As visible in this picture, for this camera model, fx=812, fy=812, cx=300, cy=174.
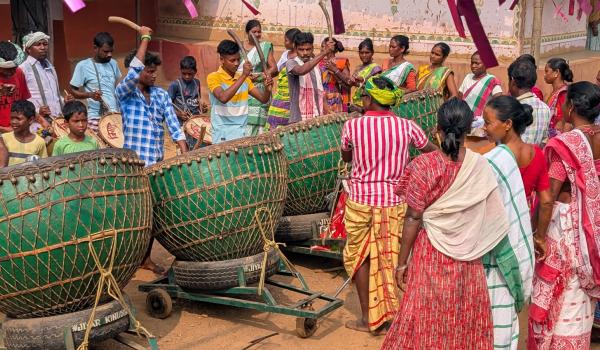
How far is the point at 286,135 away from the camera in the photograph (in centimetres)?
626

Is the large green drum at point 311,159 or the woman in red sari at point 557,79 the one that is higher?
the woman in red sari at point 557,79

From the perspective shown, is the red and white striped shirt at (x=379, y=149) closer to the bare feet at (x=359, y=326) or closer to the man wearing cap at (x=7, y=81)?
the bare feet at (x=359, y=326)

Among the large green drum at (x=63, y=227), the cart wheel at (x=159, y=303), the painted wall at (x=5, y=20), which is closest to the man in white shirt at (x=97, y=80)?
the cart wheel at (x=159, y=303)

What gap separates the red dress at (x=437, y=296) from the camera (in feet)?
13.4

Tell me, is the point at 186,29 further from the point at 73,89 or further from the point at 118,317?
the point at 118,317

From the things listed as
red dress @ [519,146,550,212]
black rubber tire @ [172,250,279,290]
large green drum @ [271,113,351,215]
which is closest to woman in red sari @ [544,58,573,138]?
large green drum @ [271,113,351,215]

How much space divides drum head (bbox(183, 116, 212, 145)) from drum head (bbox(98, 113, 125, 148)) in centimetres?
69

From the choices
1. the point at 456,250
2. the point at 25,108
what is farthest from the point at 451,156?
the point at 25,108

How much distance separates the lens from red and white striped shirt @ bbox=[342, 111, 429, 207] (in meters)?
5.10

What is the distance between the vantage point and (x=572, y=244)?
472 cm

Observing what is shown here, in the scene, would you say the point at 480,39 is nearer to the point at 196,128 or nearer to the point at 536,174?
the point at 536,174

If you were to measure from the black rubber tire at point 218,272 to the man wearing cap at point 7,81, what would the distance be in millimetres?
2106

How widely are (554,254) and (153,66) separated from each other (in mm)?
3270

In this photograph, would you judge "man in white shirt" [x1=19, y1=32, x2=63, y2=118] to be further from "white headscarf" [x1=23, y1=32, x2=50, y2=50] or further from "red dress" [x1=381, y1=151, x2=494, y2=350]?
"red dress" [x1=381, y1=151, x2=494, y2=350]
